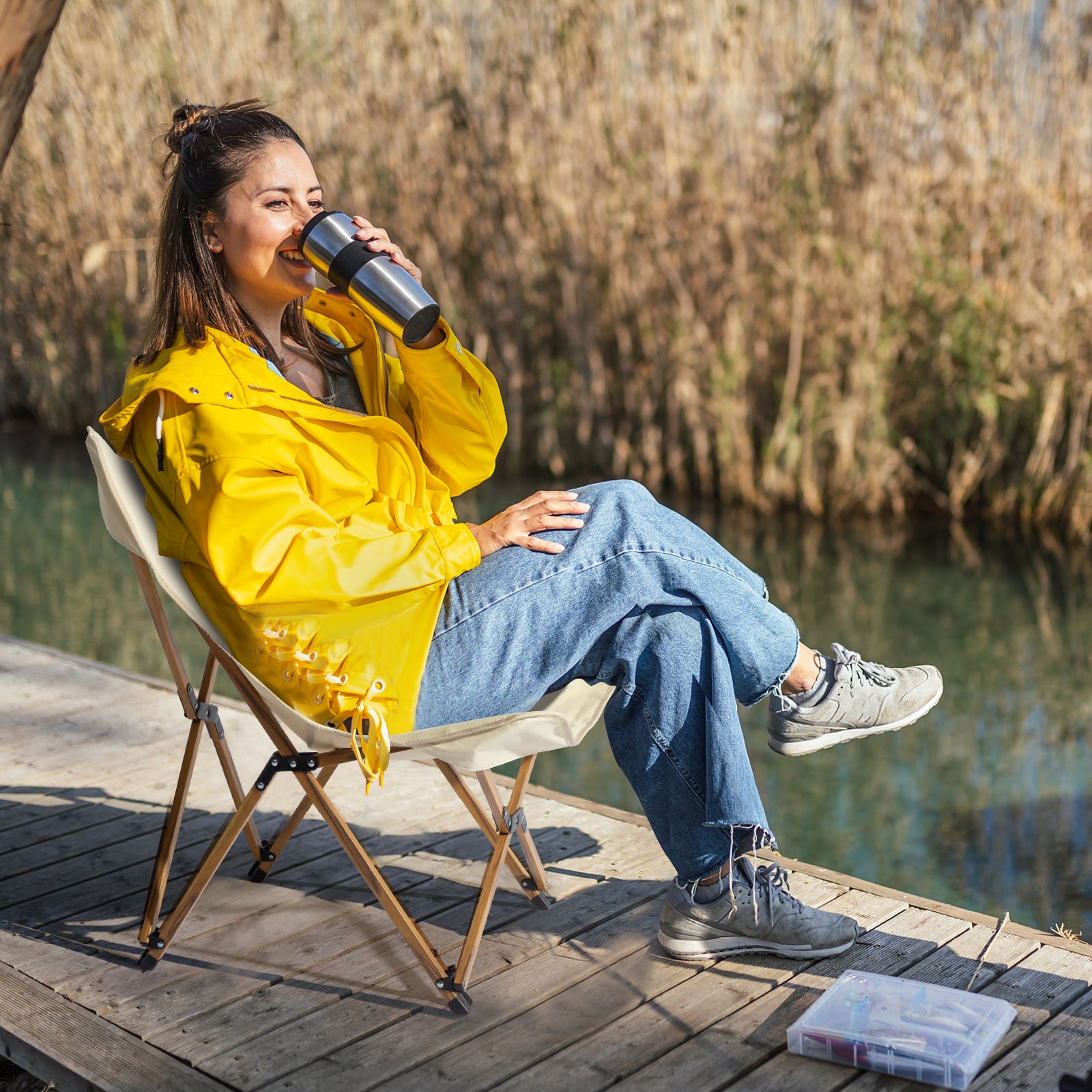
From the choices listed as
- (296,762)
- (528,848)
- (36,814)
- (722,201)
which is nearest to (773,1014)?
(528,848)

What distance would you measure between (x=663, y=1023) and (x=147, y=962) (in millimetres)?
791

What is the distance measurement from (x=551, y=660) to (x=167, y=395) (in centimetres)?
68

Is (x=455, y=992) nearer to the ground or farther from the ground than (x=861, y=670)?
nearer to the ground

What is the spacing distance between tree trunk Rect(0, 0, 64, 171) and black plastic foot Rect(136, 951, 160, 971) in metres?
1.17

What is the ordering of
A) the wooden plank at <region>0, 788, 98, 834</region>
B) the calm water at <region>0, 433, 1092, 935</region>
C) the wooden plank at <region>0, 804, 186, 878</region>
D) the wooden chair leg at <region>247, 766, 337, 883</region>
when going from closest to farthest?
the wooden chair leg at <region>247, 766, 337, 883</region> → the wooden plank at <region>0, 804, 186, 878</region> → the wooden plank at <region>0, 788, 98, 834</region> → the calm water at <region>0, 433, 1092, 935</region>

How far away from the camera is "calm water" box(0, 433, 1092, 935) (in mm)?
3092

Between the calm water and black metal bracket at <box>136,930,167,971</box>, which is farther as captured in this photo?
the calm water

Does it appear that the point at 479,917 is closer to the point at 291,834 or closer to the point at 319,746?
the point at 319,746

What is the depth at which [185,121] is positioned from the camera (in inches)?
82.5

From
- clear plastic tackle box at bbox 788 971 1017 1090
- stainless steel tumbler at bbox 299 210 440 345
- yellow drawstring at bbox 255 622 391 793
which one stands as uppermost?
stainless steel tumbler at bbox 299 210 440 345

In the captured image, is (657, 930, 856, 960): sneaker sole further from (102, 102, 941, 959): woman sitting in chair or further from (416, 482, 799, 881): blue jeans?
(416, 482, 799, 881): blue jeans

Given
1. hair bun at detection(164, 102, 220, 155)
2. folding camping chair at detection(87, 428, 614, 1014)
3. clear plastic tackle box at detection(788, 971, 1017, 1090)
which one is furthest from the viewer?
hair bun at detection(164, 102, 220, 155)

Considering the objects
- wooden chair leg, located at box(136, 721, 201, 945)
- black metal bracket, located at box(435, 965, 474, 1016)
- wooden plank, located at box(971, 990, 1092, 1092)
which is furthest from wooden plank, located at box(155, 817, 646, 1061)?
wooden plank, located at box(971, 990, 1092, 1092)

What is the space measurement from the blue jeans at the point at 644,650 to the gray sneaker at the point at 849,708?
0.36 ft
